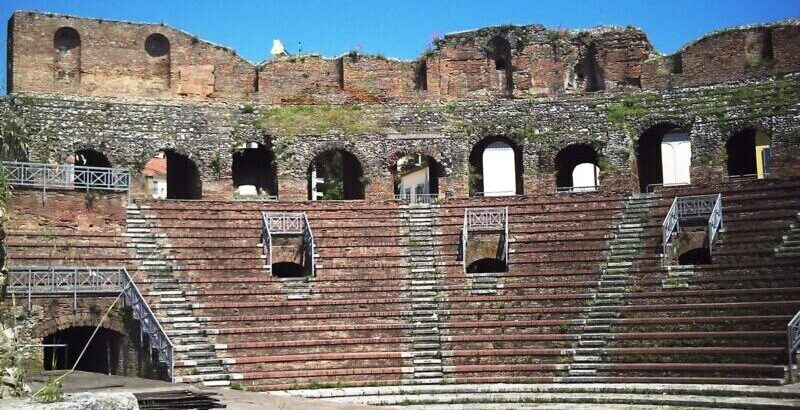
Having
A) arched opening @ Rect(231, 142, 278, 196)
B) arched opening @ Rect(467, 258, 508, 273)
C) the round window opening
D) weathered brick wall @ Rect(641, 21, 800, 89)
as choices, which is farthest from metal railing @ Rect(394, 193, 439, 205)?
the round window opening

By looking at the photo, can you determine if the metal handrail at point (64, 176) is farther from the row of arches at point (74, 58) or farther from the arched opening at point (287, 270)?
the row of arches at point (74, 58)

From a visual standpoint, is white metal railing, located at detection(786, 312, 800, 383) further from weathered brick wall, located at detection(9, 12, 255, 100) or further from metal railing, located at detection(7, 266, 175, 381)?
weathered brick wall, located at detection(9, 12, 255, 100)

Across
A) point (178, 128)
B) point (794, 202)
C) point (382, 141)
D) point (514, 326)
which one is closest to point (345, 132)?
point (382, 141)

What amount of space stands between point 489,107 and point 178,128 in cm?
947

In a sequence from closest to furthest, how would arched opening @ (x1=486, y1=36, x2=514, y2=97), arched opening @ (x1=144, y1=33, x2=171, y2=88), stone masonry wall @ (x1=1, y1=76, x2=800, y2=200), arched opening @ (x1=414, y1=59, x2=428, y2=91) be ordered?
stone masonry wall @ (x1=1, y1=76, x2=800, y2=200)
arched opening @ (x1=144, y1=33, x2=171, y2=88)
arched opening @ (x1=486, y1=36, x2=514, y2=97)
arched opening @ (x1=414, y1=59, x2=428, y2=91)

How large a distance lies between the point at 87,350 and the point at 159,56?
10.4 meters

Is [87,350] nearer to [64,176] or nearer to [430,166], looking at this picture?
[64,176]

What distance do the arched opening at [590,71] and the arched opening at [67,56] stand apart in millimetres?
15299

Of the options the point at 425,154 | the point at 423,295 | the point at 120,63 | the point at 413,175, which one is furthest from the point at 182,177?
the point at 413,175

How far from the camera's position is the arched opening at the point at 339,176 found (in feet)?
103

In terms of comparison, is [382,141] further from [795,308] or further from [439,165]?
[795,308]

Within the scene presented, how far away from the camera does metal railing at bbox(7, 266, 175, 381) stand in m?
21.8

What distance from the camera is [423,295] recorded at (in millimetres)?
25094

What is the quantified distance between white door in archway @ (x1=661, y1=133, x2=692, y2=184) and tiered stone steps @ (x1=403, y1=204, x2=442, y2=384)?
785 inches
